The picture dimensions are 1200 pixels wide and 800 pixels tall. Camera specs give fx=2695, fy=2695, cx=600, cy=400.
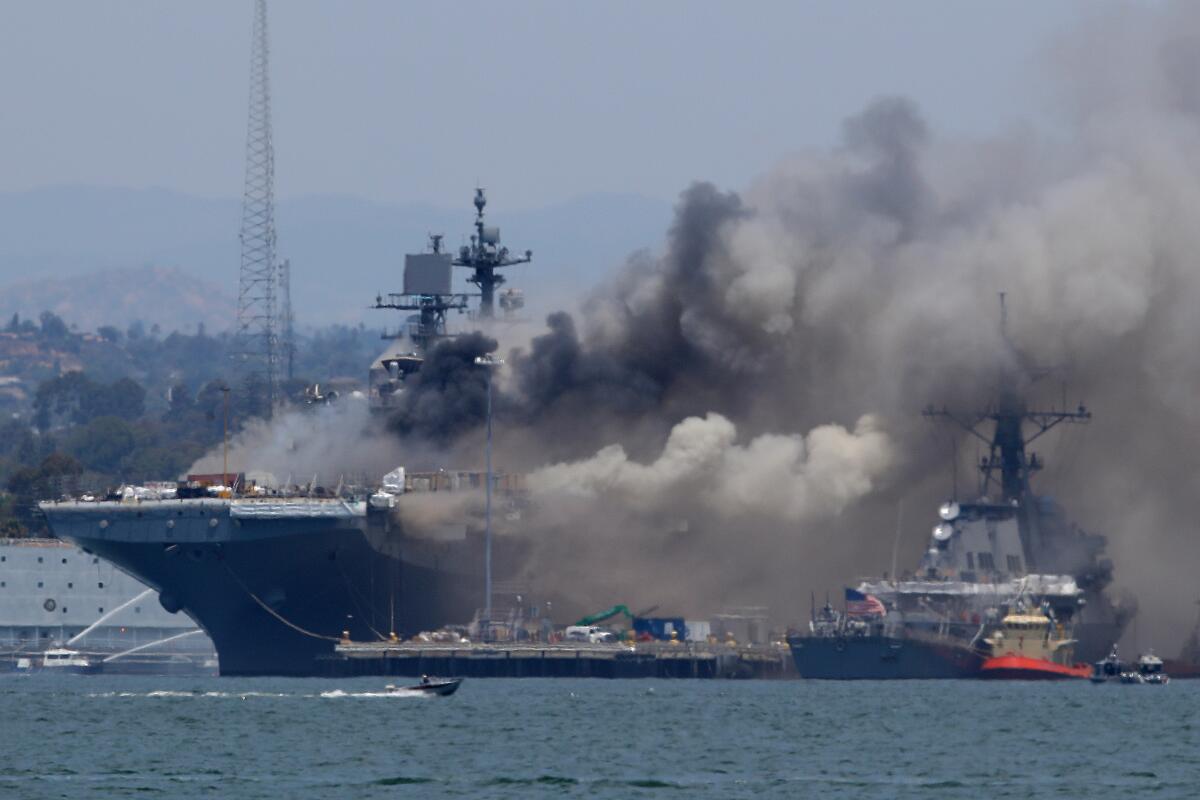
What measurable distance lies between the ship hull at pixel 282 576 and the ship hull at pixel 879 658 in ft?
59.1

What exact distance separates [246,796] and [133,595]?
3779 inches

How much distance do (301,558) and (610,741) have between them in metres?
37.3

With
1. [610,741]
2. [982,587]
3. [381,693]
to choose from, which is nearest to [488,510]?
[381,693]

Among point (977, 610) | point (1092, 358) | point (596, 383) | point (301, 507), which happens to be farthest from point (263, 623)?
point (1092, 358)

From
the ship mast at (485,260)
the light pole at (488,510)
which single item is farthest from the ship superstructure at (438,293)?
the light pole at (488,510)

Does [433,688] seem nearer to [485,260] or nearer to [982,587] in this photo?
[982,587]

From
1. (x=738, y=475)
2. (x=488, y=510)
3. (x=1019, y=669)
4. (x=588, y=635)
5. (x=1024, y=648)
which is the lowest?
(x=1019, y=669)

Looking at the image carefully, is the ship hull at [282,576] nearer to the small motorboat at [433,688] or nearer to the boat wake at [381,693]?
the boat wake at [381,693]

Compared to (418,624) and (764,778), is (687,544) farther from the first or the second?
(764,778)

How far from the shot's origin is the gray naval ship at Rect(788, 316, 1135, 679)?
11312 cm

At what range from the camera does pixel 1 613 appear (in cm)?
15838

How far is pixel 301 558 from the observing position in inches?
4557

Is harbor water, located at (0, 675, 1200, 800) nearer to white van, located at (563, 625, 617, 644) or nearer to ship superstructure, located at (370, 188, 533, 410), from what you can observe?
white van, located at (563, 625, 617, 644)

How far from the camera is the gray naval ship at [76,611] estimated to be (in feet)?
509
